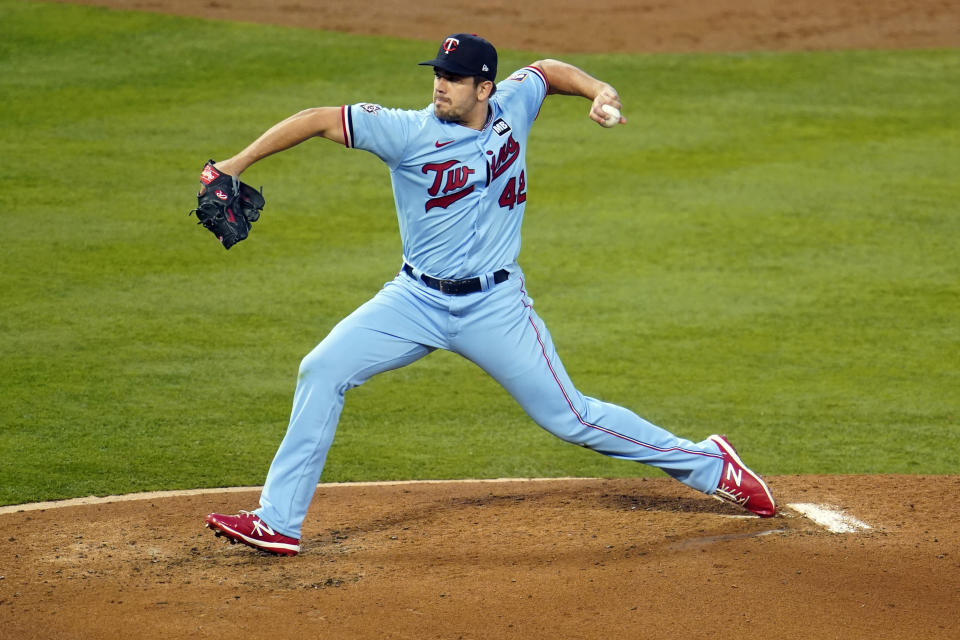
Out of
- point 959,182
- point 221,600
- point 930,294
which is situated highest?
point 959,182

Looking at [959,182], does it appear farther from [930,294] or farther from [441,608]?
[441,608]

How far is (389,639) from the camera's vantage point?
400cm

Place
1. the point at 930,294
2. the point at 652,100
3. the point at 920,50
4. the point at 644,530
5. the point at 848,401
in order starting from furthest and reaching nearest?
the point at 920,50
the point at 652,100
the point at 930,294
the point at 848,401
the point at 644,530

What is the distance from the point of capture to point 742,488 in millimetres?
5117

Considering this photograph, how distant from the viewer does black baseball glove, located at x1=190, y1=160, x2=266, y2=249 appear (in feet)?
14.5

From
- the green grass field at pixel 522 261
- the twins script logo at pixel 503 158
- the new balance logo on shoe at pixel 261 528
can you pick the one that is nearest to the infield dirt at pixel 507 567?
the new balance logo on shoe at pixel 261 528

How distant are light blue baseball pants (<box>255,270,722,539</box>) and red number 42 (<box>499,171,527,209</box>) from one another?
0.28 m

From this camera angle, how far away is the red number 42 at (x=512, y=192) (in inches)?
189

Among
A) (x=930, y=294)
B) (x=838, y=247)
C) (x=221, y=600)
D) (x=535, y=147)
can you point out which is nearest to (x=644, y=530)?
(x=221, y=600)

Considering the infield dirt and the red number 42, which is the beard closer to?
the red number 42

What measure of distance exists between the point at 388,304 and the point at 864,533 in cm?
202

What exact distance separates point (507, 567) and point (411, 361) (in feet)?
2.68

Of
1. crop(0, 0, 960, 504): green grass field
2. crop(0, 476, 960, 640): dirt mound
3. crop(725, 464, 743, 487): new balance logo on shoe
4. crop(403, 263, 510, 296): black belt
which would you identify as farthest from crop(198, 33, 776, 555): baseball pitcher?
crop(0, 0, 960, 504): green grass field

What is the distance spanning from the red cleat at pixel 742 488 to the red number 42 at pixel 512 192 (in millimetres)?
1309
